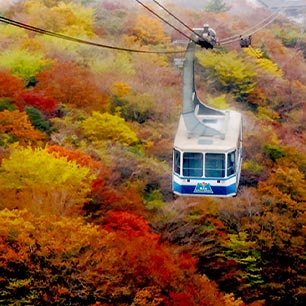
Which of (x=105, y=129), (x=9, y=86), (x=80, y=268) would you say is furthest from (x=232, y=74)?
(x=80, y=268)

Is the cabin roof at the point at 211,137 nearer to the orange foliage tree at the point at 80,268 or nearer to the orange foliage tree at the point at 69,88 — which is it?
the orange foliage tree at the point at 80,268

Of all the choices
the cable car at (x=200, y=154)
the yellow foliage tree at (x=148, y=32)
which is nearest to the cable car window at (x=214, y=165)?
the cable car at (x=200, y=154)

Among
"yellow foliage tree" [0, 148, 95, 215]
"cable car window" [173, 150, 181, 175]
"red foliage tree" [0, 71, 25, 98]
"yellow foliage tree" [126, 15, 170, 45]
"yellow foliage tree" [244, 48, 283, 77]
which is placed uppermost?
"cable car window" [173, 150, 181, 175]

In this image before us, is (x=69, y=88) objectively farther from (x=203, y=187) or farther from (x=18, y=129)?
(x=203, y=187)

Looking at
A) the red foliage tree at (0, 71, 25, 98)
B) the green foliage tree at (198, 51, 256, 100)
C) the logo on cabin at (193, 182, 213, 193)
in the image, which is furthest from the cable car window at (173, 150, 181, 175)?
the green foliage tree at (198, 51, 256, 100)

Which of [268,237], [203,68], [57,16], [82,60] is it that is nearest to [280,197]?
[268,237]

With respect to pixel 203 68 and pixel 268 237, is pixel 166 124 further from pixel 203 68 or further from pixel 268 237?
pixel 203 68

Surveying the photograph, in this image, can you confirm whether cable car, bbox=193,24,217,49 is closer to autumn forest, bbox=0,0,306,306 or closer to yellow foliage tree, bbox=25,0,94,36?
autumn forest, bbox=0,0,306,306
